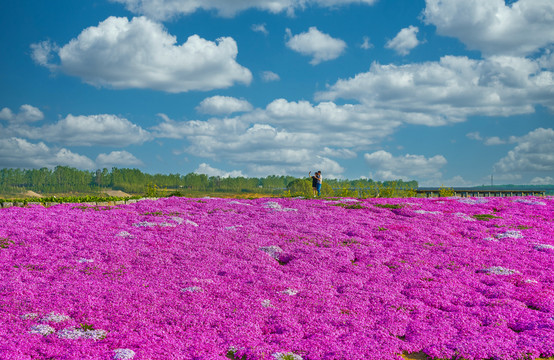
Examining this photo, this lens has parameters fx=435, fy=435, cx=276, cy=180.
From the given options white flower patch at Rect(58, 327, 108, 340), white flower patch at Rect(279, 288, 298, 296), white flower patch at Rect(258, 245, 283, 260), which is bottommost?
white flower patch at Rect(58, 327, 108, 340)

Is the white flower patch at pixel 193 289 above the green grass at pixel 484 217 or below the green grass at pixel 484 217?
below

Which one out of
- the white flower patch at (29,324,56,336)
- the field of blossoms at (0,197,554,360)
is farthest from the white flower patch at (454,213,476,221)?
the white flower patch at (29,324,56,336)

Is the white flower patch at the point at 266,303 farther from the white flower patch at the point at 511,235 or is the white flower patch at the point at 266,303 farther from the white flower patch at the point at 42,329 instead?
the white flower patch at the point at 511,235

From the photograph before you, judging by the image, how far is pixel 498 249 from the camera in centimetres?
2291

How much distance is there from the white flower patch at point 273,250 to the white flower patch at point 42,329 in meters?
9.97

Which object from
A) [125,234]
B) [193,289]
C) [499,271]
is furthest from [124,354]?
[499,271]

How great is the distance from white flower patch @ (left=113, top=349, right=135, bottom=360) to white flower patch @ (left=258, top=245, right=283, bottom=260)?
972 cm

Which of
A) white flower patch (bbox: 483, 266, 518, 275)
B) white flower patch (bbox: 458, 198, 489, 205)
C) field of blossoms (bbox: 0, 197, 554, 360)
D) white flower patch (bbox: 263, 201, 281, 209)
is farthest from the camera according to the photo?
white flower patch (bbox: 458, 198, 489, 205)

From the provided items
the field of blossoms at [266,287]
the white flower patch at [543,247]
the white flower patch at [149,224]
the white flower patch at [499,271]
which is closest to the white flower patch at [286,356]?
the field of blossoms at [266,287]

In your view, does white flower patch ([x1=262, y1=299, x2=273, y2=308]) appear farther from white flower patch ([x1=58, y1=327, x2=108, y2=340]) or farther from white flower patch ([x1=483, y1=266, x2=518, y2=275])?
white flower patch ([x1=483, y1=266, x2=518, y2=275])

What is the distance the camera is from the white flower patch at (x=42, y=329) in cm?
1198

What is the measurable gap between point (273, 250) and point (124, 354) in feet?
34.3

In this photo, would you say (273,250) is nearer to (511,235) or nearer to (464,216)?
(511,235)

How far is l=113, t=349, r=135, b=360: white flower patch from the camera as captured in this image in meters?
10.7
